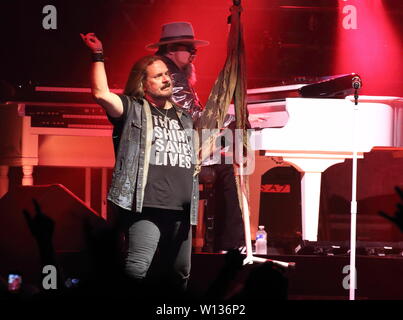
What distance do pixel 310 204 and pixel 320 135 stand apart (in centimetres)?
51

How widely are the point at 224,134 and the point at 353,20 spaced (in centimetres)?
350

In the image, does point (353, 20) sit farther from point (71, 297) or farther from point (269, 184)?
point (71, 297)

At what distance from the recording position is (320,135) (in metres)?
5.90

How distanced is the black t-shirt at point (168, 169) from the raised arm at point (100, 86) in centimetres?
23

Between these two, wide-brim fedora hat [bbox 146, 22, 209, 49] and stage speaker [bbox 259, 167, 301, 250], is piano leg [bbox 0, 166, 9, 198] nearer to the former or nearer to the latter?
wide-brim fedora hat [bbox 146, 22, 209, 49]

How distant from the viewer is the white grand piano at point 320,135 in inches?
230

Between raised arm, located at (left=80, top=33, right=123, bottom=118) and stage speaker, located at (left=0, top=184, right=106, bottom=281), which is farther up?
raised arm, located at (left=80, top=33, right=123, bottom=118)

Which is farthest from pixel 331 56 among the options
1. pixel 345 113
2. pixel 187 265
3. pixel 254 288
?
pixel 254 288

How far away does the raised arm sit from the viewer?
158 inches

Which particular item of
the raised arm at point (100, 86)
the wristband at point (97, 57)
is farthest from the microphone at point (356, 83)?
the wristband at point (97, 57)

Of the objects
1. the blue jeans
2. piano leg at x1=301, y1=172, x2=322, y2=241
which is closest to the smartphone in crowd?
the blue jeans

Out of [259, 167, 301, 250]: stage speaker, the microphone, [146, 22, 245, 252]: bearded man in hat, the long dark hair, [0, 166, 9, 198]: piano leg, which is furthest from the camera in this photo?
[259, 167, 301, 250]: stage speaker

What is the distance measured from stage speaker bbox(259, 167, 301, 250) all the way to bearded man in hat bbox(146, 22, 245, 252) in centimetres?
165

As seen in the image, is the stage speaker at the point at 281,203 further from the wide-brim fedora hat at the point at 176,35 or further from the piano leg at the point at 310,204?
the wide-brim fedora hat at the point at 176,35
